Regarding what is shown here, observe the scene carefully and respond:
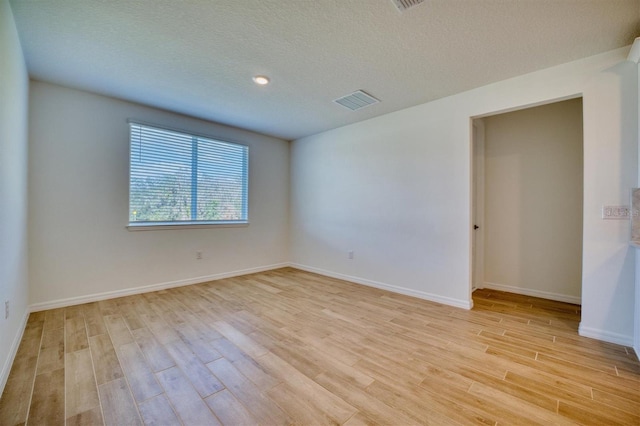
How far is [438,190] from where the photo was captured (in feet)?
11.0

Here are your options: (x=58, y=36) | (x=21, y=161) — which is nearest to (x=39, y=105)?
(x=21, y=161)

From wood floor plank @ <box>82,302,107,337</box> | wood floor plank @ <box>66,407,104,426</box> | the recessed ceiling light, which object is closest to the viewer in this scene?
wood floor plank @ <box>66,407,104,426</box>

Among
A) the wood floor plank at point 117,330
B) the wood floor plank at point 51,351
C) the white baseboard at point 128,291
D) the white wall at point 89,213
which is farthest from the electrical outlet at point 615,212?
the white wall at point 89,213

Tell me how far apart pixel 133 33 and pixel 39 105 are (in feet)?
5.96

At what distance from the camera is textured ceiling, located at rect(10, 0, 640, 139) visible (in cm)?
188

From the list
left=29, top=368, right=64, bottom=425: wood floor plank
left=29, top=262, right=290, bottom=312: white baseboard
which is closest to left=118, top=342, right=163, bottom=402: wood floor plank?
left=29, top=368, right=64, bottom=425: wood floor plank

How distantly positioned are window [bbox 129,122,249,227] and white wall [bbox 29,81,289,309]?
0.14 m

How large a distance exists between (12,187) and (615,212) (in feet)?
16.4

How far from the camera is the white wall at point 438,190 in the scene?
2283 millimetres

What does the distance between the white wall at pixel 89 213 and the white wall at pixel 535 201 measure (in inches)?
173

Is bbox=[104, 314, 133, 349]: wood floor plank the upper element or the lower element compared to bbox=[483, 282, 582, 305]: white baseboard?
lower

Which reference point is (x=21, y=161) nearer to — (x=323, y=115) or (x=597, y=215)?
(x=323, y=115)

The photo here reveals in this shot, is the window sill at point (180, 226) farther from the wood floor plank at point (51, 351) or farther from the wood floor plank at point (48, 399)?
the wood floor plank at point (48, 399)

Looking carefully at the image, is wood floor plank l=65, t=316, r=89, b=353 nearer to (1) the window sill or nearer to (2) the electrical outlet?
(1) the window sill
